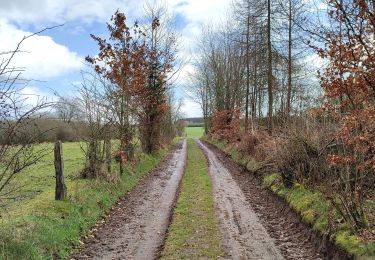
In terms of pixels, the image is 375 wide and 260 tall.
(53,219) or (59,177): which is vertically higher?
(59,177)

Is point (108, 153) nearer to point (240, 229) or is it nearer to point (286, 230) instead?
point (240, 229)

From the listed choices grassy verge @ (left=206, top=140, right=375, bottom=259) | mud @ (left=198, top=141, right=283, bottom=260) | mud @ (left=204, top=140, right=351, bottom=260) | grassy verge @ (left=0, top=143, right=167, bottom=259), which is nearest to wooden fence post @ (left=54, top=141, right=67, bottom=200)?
grassy verge @ (left=0, top=143, right=167, bottom=259)

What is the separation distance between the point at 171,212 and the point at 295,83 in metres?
21.1

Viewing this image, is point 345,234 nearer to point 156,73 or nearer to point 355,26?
point 355,26

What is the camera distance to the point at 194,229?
9609 mm

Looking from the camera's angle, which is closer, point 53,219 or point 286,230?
point 53,219

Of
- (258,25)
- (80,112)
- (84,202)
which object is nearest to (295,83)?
(258,25)

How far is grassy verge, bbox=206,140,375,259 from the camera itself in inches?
274

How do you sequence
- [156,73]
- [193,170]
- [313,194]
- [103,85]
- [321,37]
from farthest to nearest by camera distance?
[156,73]
[193,170]
[103,85]
[313,194]
[321,37]

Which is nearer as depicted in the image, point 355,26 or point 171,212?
point 355,26

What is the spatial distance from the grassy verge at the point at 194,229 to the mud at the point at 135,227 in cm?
29

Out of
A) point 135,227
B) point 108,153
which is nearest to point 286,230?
point 135,227

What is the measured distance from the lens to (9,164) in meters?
7.28

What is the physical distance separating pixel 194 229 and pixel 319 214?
120 inches
